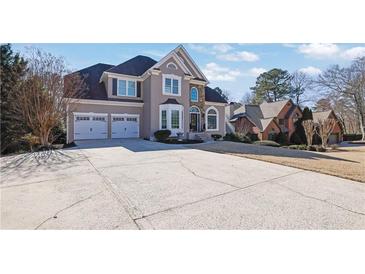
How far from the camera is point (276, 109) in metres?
29.9

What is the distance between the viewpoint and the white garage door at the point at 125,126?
1672 centimetres

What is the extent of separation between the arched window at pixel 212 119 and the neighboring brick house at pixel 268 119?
7.55 metres

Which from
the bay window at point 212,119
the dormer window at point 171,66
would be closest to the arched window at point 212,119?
the bay window at point 212,119

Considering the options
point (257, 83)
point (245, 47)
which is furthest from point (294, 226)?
point (257, 83)

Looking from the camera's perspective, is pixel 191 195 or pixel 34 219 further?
pixel 191 195

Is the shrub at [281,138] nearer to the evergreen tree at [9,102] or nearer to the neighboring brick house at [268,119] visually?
the neighboring brick house at [268,119]

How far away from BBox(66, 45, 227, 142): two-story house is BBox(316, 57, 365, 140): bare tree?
2171cm

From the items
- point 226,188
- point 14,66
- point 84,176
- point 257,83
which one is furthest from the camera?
point 257,83

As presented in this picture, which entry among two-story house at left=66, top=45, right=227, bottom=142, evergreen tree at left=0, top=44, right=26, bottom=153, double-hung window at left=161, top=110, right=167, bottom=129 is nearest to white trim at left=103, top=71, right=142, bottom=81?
two-story house at left=66, top=45, right=227, bottom=142

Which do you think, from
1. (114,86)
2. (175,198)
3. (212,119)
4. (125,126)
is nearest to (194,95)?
(212,119)

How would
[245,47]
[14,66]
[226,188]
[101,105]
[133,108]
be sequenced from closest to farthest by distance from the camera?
[226,188]
[245,47]
[14,66]
[101,105]
[133,108]

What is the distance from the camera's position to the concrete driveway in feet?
11.3

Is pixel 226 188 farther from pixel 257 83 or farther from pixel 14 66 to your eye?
pixel 257 83
